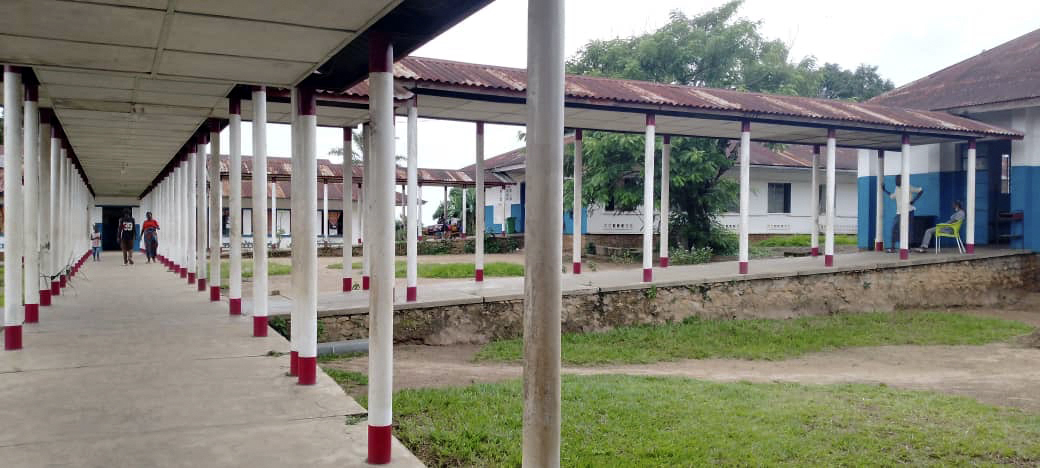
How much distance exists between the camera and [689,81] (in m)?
22.2

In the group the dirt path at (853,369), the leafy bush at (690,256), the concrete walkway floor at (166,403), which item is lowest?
the dirt path at (853,369)

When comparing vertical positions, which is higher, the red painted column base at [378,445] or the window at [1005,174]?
the window at [1005,174]

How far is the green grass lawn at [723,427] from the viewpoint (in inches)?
188

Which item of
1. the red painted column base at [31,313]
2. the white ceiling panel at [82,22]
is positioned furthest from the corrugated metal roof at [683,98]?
the white ceiling panel at [82,22]

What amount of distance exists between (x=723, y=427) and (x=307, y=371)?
3.19 m

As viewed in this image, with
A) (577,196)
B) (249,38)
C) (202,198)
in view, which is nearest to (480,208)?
(577,196)

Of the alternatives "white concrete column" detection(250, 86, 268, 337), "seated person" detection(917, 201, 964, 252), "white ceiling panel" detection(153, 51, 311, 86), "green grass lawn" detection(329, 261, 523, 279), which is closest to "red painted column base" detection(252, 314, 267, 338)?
"white concrete column" detection(250, 86, 268, 337)

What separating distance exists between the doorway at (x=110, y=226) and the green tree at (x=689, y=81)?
891 inches

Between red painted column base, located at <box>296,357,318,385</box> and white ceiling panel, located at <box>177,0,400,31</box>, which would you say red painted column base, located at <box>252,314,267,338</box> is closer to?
red painted column base, located at <box>296,357,318,385</box>

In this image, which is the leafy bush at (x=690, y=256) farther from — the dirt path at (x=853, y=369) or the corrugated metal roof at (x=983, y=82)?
the dirt path at (x=853, y=369)

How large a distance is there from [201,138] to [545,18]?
32.5 ft

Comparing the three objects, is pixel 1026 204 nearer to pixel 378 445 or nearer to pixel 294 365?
pixel 294 365

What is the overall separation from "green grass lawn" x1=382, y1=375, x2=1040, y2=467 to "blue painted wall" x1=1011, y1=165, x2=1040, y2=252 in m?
11.9

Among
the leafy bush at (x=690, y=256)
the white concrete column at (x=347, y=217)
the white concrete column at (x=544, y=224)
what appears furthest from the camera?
the leafy bush at (x=690, y=256)
